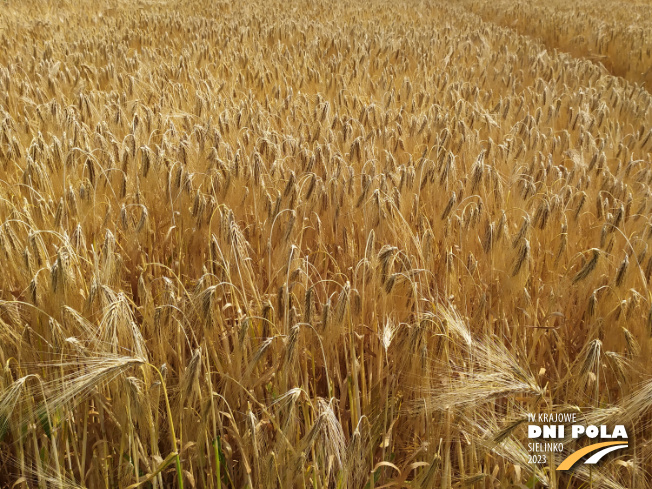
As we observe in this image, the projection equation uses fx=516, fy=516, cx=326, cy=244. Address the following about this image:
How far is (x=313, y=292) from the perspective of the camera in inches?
40.1

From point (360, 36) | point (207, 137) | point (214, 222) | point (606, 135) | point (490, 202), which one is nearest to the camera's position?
point (214, 222)

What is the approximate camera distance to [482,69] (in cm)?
393

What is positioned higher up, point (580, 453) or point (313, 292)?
point (313, 292)

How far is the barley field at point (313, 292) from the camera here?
907 mm

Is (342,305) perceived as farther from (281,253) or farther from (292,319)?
(281,253)

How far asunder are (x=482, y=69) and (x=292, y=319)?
342 cm

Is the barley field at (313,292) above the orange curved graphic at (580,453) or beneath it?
above

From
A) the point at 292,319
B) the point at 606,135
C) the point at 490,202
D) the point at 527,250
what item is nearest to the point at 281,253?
the point at 292,319

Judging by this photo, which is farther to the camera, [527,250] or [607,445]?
[527,250]

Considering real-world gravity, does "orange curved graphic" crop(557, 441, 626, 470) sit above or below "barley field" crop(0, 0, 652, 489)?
below

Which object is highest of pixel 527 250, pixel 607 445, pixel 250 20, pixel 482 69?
pixel 250 20

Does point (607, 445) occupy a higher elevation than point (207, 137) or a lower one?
lower

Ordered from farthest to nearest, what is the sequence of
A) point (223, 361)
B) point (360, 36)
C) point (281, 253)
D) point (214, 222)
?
point (360, 36)
point (214, 222)
point (281, 253)
point (223, 361)

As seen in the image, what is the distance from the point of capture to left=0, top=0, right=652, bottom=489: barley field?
0.91 metres
